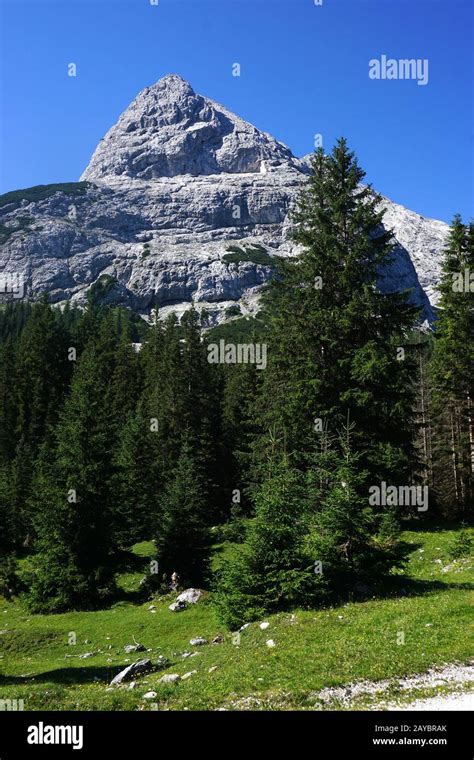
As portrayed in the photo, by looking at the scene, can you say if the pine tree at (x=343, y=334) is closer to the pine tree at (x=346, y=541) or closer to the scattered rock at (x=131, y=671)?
the pine tree at (x=346, y=541)

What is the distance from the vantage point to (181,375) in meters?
52.4

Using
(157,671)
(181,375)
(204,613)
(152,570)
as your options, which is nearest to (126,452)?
(181,375)

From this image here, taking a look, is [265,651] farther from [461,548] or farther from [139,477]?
[139,477]

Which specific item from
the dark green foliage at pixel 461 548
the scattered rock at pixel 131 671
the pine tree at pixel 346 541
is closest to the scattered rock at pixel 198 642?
the scattered rock at pixel 131 671

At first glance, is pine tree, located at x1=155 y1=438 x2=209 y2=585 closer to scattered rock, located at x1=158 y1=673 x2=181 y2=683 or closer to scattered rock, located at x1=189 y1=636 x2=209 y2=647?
scattered rock, located at x1=189 y1=636 x2=209 y2=647

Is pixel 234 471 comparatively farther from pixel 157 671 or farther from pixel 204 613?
pixel 157 671

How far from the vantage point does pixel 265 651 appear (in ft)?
42.7

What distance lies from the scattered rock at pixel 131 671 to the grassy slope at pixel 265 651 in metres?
0.44

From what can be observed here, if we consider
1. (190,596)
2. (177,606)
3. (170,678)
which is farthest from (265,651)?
(190,596)

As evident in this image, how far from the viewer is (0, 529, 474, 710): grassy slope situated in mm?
10797

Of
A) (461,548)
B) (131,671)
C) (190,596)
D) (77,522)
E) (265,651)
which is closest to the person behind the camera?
(265,651)

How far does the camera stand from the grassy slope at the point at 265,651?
35.4 ft

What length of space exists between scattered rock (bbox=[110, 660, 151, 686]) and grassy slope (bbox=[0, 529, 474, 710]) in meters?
0.44

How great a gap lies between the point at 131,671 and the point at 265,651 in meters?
4.37
